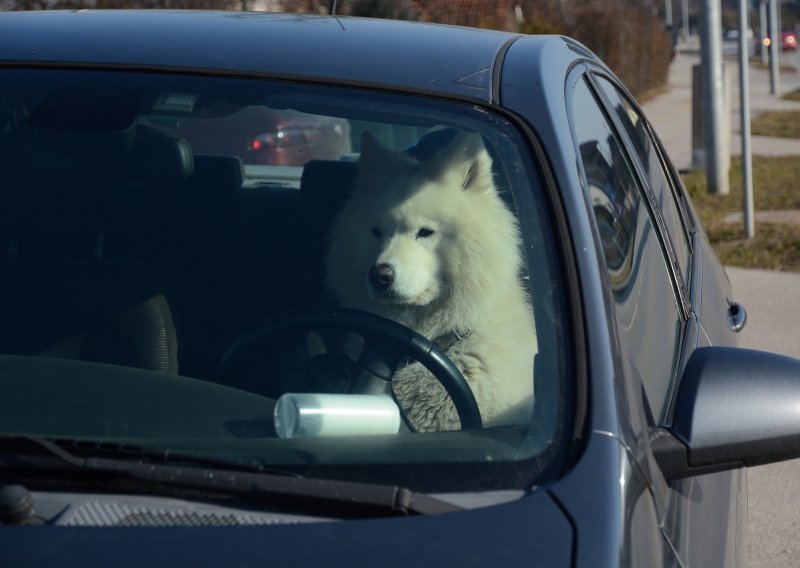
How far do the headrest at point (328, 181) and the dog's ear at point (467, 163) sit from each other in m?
0.18

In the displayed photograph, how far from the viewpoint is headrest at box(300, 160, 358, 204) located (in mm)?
2459

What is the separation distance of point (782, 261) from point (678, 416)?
7.67 metres

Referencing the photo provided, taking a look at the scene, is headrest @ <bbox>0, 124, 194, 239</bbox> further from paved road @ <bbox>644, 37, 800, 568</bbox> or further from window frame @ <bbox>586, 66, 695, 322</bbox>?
paved road @ <bbox>644, 37, 800, 568</bbox>

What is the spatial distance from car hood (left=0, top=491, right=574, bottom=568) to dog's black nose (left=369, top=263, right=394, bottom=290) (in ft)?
2.80

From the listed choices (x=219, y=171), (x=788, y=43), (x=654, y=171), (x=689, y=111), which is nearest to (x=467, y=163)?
(x=219, y=171)

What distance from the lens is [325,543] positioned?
157cm

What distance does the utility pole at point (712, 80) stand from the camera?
11.6 metres

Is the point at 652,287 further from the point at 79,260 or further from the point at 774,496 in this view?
the point at 774,496

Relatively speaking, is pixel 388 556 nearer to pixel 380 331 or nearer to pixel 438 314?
pixel 380 331

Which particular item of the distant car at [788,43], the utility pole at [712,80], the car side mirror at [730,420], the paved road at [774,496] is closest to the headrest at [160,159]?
the car side mirror at [730,420]

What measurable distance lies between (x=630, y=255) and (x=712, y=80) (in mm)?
9750

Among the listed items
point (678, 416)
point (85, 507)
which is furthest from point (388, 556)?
point (678, 416)

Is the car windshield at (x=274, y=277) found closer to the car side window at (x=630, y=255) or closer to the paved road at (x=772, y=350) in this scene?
the car side window at (x=630, y=255)

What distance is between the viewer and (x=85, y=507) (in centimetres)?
165
